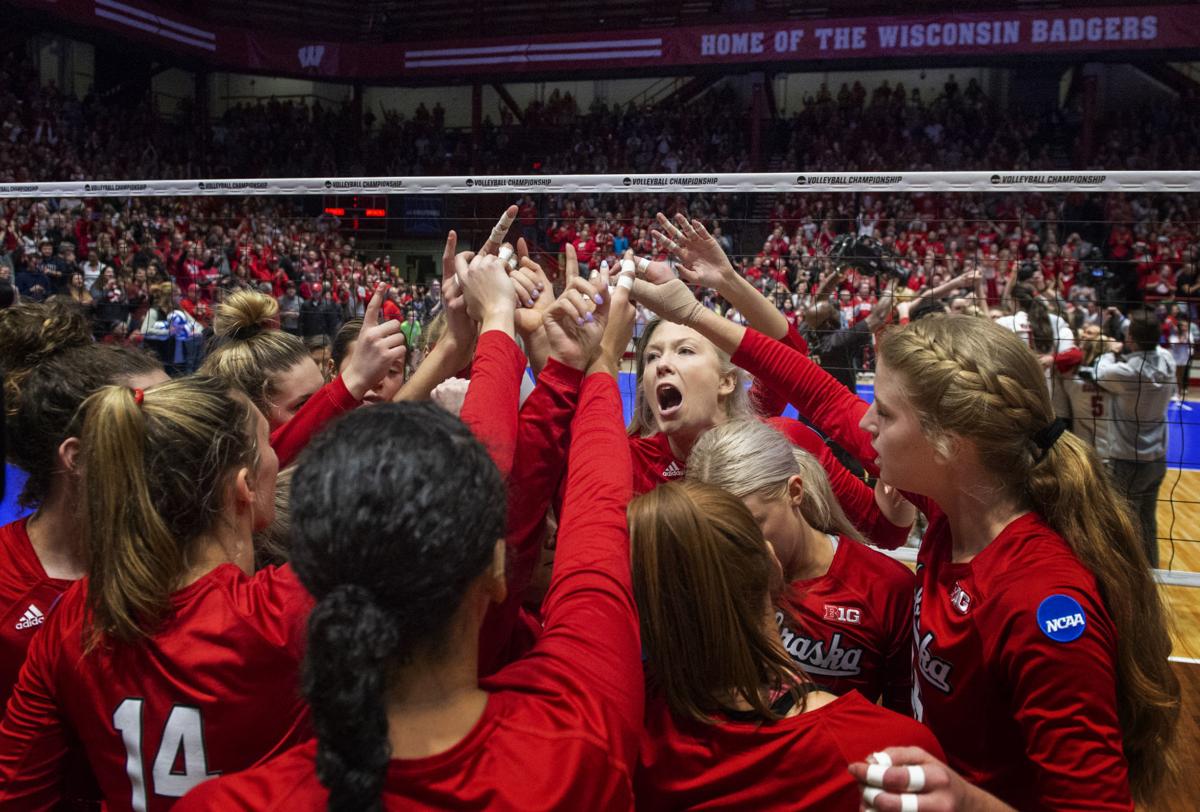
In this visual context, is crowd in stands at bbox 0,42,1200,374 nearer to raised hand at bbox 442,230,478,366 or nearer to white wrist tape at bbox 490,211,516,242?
raised hand at bbox 442,230,478,366

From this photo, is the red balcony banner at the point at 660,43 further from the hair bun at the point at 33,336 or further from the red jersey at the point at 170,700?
the red jersey at the point at 170,700

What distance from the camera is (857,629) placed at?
2059 millimetres

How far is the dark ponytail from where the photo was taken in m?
1.03

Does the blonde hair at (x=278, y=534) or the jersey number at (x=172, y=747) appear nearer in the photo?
the jersey number at (x=172, y=747)

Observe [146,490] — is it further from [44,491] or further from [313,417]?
[313,417]

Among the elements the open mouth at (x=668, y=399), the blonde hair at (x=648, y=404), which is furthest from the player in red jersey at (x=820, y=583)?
the blonde hair at (x=648, y=404)

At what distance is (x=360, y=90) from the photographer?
2538 cm

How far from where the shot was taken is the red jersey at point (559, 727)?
1.08 meters

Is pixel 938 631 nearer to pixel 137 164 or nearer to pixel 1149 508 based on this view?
pixel 1149 508

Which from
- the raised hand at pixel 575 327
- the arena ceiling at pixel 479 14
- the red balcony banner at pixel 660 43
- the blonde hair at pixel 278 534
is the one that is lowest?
the blonde hair at pixel 278 534

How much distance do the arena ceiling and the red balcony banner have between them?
23.7 inches

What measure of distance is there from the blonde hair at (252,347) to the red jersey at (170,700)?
124cm

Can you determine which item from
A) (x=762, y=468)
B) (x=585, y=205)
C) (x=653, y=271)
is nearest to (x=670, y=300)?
(x=653, y=271)

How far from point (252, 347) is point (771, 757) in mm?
2004
